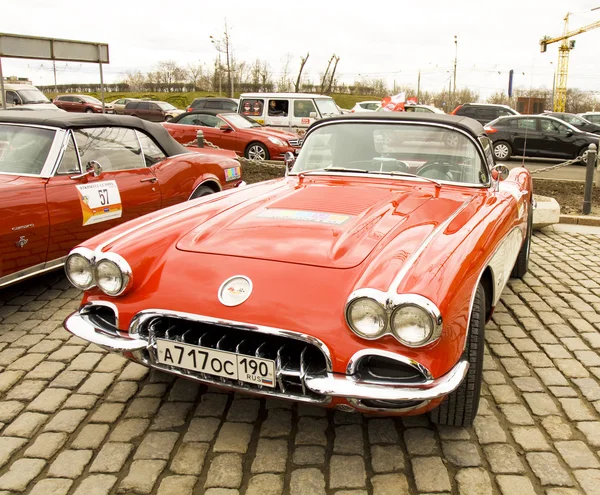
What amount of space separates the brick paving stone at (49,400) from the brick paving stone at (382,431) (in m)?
1.71

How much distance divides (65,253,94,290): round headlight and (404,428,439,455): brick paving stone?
5.89 ft

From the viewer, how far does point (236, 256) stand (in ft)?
8.95

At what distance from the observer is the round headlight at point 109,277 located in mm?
2778

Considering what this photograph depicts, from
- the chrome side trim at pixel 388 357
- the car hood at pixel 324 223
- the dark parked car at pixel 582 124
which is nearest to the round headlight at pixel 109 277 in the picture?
the car hood at pixel 324 223

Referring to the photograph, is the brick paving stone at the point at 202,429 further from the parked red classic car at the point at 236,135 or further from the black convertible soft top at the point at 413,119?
the parked red classic car at the point at 236,135

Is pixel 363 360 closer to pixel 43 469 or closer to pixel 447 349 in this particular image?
pixel 447 349

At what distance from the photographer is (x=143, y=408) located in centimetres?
305

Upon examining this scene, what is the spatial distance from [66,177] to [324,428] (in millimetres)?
3148

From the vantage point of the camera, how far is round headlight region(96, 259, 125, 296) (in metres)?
2.78

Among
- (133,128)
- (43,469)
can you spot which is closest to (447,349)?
(43,469)

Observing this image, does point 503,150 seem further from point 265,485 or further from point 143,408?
point 265,485

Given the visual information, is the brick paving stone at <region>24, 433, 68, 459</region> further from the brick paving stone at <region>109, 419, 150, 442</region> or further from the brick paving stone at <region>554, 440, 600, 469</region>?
the brick paving stone at <region>554, 440, 600, 469</region>

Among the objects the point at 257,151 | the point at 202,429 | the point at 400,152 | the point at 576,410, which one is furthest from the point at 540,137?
the point at 202,429

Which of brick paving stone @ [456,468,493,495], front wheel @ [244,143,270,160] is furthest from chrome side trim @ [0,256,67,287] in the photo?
front wheel @ [244,143,270,160]
